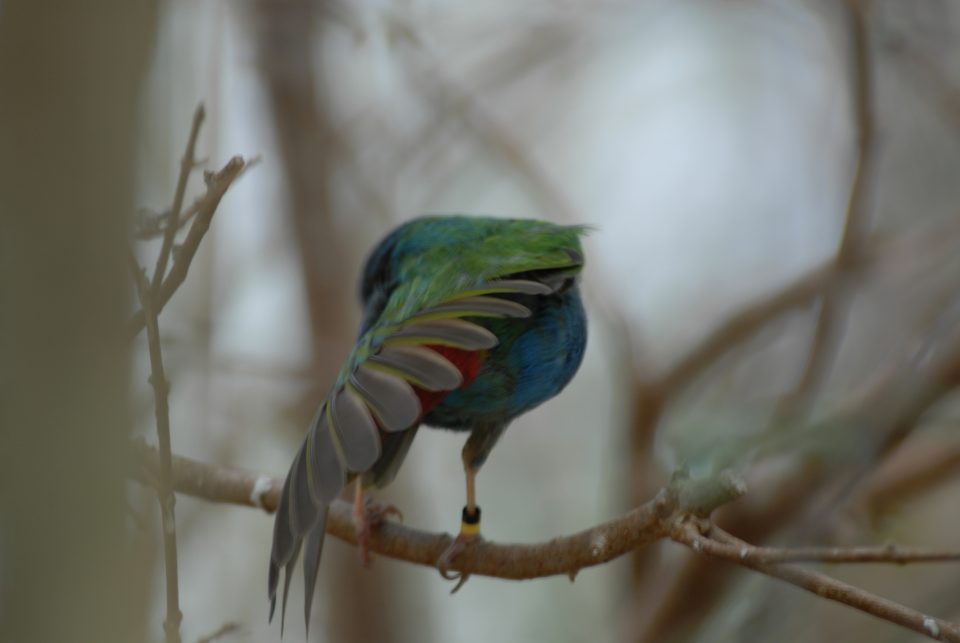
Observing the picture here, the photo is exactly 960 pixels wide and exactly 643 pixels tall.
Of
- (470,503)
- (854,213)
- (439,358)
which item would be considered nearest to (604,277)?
(854,213)

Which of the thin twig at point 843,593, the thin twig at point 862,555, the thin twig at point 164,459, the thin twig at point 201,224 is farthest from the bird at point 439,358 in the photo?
the thin twig at point 862,555

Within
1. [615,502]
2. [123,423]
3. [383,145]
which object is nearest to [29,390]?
[123,423]

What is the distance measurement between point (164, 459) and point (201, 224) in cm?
49

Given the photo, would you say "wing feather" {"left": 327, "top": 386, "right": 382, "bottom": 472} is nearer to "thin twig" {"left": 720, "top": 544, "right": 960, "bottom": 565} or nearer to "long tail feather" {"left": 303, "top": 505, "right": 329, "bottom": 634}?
"long tail feather" {"left": 303, "top": 505, "right": 329, "bottom": 634}

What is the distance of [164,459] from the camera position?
6.78 ft

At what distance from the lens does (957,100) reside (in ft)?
18.2

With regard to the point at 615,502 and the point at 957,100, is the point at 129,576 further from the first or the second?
the point at 957,100

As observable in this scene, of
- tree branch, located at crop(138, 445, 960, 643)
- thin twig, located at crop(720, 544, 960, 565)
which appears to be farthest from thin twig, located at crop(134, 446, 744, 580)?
thin twig, located at crop(720, 544, 960, 565)

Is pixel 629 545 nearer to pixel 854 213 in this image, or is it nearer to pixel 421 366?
pixel 421 366

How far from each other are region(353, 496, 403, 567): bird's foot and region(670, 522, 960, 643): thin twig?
60.3 inches

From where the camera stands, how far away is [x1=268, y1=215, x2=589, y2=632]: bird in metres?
2.58

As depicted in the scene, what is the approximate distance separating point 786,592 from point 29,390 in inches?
116

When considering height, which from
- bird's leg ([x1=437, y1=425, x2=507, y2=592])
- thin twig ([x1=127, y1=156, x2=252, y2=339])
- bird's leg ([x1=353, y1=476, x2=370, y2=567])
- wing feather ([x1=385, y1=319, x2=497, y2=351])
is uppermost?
thin twig ([x1=127, y1=156, x2=252, y2=339])

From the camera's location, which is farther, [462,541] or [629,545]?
[462,541]
